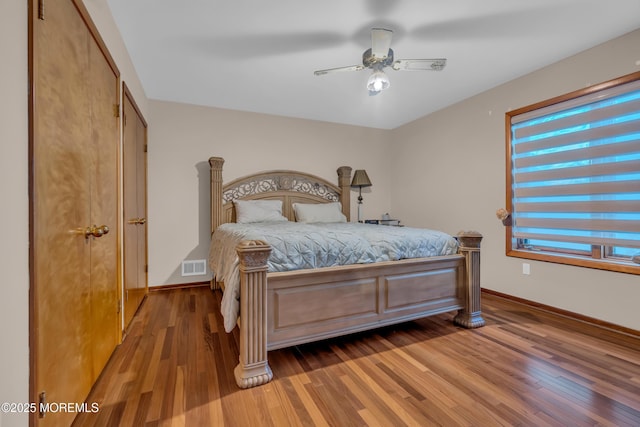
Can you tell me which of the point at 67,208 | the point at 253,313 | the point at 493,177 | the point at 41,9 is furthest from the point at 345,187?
the point at 41,9

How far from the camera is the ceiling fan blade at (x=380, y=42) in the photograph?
2.13 meters

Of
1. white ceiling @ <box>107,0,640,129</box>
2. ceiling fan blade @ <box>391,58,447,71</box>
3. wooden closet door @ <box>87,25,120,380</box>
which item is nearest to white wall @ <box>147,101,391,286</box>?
white ceiling @ <box>107,0,640,129</box>

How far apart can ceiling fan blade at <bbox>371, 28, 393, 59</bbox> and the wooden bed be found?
1.69m

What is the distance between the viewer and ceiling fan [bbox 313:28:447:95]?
7.11 feet

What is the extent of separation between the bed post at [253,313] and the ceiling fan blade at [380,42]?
1.77 m

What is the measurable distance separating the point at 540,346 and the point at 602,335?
69 cm

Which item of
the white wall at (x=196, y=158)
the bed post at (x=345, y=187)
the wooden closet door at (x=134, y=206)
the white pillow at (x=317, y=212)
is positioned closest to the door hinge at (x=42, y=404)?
the wooden closet door at (x=134, y=206)

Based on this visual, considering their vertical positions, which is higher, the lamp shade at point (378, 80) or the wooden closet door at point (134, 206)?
the lamp shade at point (378, 80)

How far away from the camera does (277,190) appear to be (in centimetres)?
419

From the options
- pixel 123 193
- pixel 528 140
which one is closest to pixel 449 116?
pixel 528 140

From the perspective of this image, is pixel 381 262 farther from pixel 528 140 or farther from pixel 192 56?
pixel 192 56

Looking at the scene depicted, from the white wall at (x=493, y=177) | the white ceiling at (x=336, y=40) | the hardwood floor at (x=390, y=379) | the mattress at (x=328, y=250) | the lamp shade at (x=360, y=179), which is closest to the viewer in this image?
the hardwood floor at (x=390, y=379)

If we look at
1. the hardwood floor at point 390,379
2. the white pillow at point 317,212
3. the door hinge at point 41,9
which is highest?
the door hinge at point 41,9

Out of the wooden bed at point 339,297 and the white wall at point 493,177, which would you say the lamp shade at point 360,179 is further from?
the wooden bed at point 339,297
